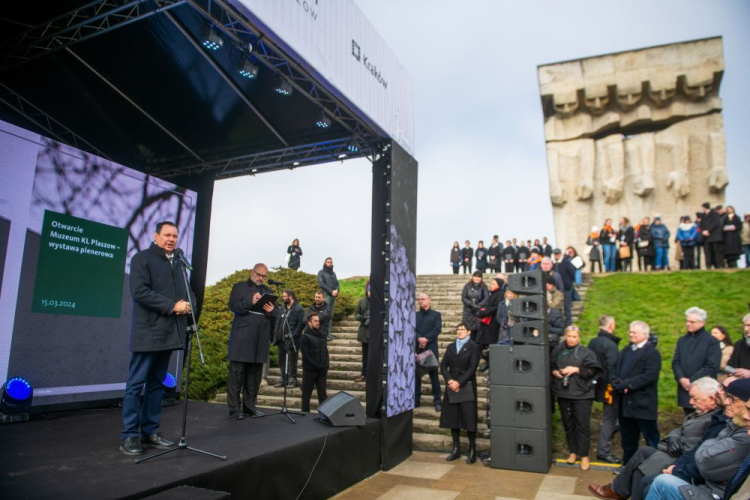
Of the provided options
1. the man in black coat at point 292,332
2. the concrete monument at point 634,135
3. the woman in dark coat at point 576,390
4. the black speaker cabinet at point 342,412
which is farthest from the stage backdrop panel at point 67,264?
the concrete monument at point 634,135

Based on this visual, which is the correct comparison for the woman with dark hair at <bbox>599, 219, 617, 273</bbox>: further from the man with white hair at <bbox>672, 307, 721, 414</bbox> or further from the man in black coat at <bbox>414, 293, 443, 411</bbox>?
the man with white hair at <bbox>672, 307, 721, 414</bbox>

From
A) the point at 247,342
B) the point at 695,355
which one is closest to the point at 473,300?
the point at 695,355

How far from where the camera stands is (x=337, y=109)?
655cm

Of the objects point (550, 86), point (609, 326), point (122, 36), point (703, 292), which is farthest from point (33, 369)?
point (550, 86)

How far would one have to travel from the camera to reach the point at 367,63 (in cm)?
658

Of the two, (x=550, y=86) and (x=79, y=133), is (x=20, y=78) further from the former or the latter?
(x=550, y=86)

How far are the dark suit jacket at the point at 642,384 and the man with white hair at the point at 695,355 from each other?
1.40ft

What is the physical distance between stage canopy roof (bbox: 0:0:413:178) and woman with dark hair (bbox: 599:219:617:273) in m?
12.4

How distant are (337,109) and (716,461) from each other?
17.1ft

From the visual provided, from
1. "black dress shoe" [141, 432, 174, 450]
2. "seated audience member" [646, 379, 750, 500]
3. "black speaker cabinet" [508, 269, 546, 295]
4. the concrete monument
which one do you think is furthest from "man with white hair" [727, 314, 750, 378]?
the concrete monument

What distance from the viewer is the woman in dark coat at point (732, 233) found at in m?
14.5

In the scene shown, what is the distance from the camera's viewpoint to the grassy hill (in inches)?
464

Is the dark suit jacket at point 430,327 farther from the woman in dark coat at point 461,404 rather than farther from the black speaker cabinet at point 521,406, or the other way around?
the black speaker cabinet at point 521,406

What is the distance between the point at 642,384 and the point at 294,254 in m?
12.5
